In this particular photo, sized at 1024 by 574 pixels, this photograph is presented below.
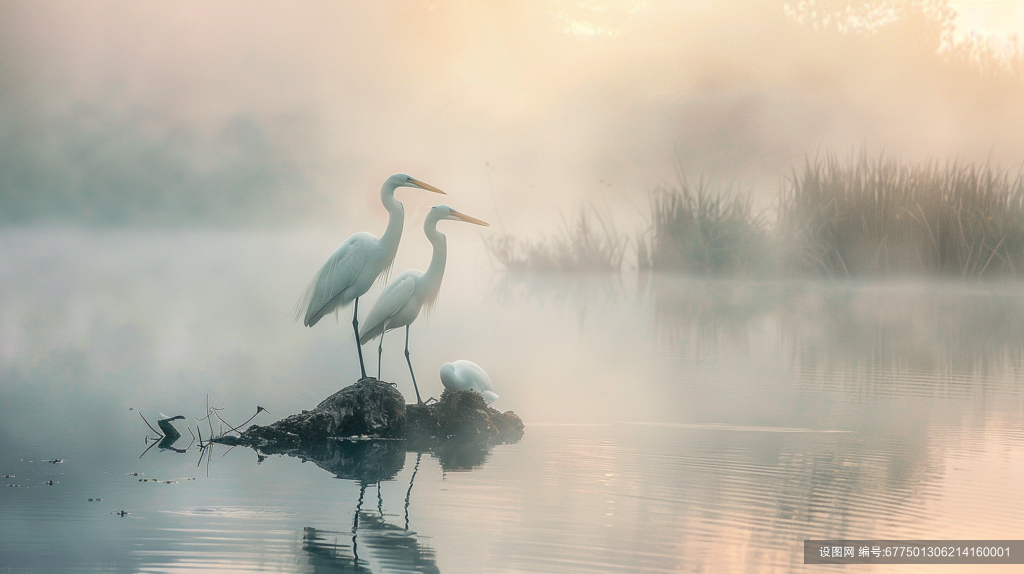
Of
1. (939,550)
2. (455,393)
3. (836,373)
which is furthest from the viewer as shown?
(836,373)

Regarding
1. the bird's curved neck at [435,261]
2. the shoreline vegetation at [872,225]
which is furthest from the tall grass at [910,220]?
the bird's curved neck at [435,261]

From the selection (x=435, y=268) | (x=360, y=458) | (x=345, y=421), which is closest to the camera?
(x=360, y=458)

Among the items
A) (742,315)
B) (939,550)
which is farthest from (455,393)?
(742,315)

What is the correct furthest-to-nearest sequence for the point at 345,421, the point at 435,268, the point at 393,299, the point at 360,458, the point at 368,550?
the point at 435,268 < the point at 393,299 < the point at 345,421 < the point at 360,458 < the point at 368,550

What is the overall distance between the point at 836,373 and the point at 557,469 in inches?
130

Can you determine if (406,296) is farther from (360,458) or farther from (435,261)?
(360,458)

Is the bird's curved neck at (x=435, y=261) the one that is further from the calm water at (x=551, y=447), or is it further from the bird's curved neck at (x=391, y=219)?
the calm water at (x=551, y=447)

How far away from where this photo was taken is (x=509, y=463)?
409 cm

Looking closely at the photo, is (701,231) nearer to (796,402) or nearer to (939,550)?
(796,402)

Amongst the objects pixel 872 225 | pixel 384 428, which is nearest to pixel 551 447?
pixel 384 428

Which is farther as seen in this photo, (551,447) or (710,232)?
(710,232)

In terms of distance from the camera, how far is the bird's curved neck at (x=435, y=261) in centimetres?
529

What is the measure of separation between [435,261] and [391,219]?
1.22ft

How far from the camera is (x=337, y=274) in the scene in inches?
207
